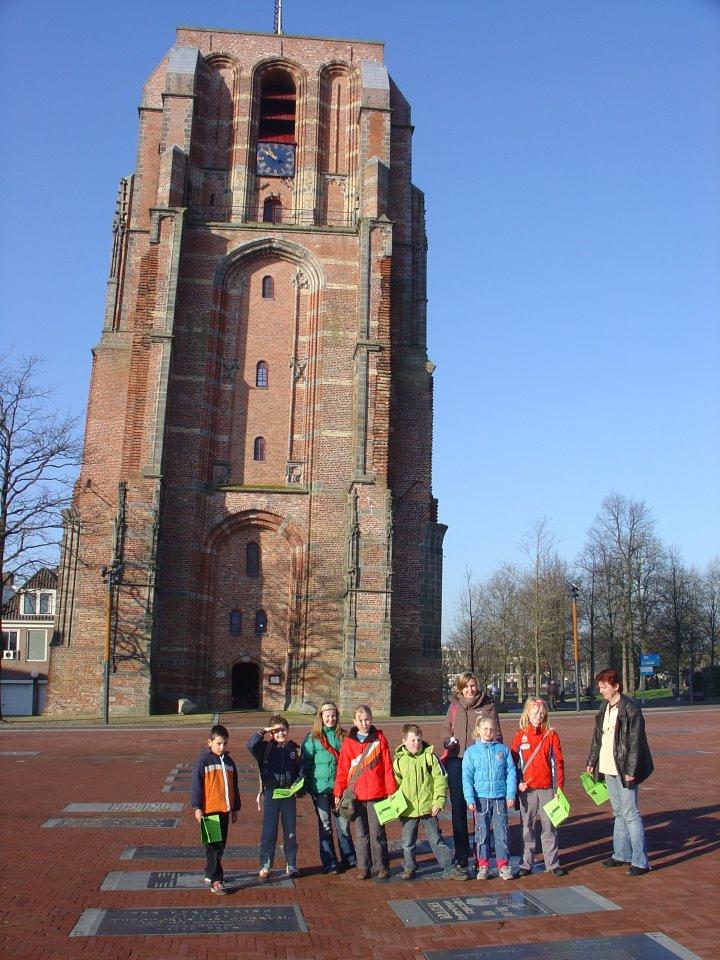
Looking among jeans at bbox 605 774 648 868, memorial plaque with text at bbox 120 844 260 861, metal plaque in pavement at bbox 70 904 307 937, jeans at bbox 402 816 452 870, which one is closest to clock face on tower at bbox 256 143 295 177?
memorial plaque with text at bbox 120 844 260 861

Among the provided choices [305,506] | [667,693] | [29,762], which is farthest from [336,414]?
[667,693]

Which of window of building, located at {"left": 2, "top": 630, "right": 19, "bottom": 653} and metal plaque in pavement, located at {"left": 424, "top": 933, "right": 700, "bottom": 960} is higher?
window of building, located at {"left": 2, "top": 630, "right": 19, "bottom": 653}

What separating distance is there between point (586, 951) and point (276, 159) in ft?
113

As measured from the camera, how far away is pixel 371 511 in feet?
97.4

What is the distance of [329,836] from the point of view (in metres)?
8.26

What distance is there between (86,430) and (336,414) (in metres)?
9.02

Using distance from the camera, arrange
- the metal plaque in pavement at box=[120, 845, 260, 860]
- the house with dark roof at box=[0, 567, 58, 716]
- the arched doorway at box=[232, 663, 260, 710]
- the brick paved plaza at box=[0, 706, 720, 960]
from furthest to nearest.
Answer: the house with dark roof at box=[0, 567, 58, 716]
the arched doorway at box=[232, 663, 260, 710]
the metal plaque in pavement at box=[120, 845, 260, 860]
the brick paved plaza at box=[0, 706, 720, 960]

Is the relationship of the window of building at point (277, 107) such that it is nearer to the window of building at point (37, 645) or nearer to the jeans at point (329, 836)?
the jeans at point (329, 836)

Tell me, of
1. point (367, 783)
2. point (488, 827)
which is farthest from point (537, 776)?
point (367, 783)

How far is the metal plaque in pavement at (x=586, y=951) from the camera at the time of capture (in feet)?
18.6

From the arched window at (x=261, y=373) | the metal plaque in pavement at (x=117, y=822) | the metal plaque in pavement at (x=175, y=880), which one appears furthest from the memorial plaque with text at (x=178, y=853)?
the arched window at (x=261, y=373)

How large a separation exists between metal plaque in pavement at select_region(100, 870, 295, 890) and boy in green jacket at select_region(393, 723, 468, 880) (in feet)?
3.45

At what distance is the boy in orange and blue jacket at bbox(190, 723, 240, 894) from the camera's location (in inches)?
291

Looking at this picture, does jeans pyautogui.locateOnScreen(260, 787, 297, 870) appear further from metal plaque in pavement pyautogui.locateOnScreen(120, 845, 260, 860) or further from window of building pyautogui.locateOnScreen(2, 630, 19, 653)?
window of building pyautogui.locateOnScreen(2, 630, 19, 653)
